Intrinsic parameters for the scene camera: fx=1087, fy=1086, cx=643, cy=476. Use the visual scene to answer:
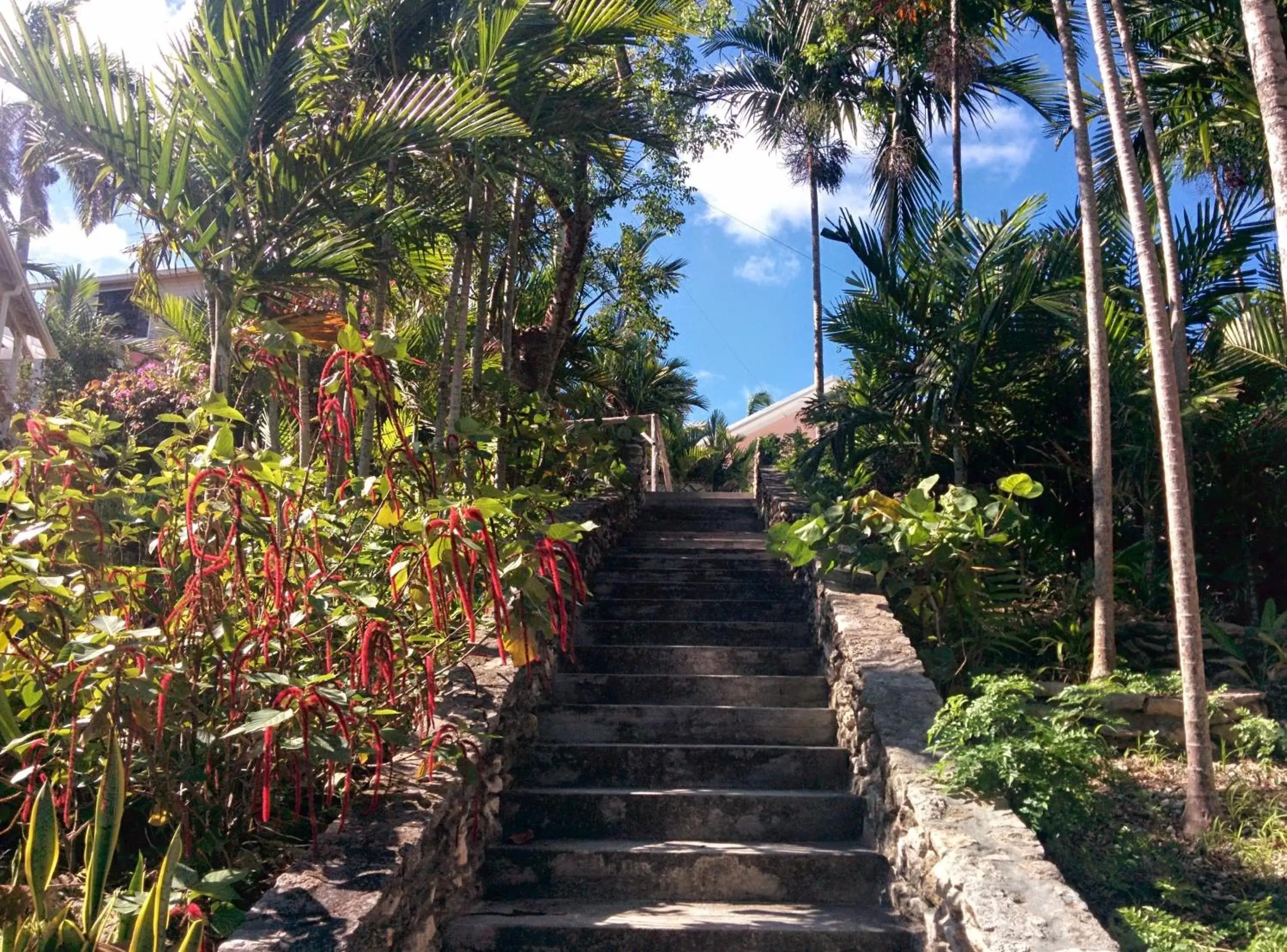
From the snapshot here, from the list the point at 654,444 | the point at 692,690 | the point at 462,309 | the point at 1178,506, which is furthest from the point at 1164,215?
the point at 654,444

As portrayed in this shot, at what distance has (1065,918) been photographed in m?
2.86

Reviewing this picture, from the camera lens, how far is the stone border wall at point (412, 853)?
2.72 meters

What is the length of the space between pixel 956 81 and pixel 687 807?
857 cm

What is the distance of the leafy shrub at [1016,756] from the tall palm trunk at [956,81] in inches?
263

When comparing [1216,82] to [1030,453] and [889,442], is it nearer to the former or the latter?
[1030,453]

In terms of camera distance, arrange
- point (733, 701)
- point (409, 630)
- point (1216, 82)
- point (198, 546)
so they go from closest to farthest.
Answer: point (198, 546)
point (409, 630)
point (733, 701)
point (1216, 82)

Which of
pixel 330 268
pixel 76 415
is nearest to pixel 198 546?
pixel 76 415

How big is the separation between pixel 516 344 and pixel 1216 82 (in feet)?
18.7

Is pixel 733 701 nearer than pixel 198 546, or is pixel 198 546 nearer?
pixel 198 546

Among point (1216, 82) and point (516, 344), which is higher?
point (1216, 82)

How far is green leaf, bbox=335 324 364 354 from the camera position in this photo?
336 cm

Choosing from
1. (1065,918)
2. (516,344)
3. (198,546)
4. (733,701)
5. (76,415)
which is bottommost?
(1065,918)

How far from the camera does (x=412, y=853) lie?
10.5 ft

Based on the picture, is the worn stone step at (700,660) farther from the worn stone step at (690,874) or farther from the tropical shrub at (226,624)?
the tropical shrub at (226,624)
